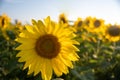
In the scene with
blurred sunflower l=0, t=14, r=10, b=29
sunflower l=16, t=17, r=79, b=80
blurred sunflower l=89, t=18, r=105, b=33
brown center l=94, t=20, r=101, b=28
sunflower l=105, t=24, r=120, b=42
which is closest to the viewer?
sunflower l=16, t=17, r=79, b=80

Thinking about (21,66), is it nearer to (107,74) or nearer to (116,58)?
(107,74)

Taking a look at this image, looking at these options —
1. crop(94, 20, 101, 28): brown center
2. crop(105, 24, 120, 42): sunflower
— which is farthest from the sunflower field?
crop(94, 20, 101, 28): brown center

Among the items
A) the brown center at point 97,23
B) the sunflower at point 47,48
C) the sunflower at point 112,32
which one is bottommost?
the sunflower at point 112,32

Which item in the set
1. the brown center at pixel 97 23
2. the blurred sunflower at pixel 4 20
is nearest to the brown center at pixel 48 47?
the blurred sunflower at pixel 4 20

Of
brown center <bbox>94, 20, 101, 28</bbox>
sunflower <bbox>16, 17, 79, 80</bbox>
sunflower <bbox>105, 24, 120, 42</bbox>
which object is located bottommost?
sunflower <bbox>105, 24, 120, 42</bbox>

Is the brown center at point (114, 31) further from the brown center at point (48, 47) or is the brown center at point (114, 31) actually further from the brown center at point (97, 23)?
the brown center at point (48, 47)

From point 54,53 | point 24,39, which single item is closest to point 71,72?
point 54,53

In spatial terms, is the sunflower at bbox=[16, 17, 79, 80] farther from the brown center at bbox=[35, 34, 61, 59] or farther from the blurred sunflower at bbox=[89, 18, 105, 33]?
the blurred sunflower at bbox=[89, 18, 105, 33]

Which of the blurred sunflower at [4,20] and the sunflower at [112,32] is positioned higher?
the blurred sunflower at [4,20]
